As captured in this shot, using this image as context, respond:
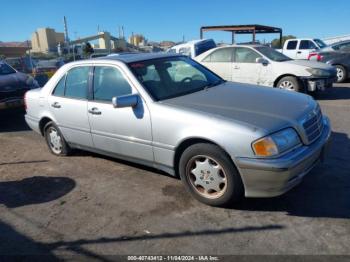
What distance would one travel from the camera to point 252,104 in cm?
393

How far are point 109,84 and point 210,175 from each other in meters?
1.84

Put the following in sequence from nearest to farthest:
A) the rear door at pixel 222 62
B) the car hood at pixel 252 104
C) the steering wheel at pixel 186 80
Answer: the car hood at pixel 252 104 < the steering wheel at pixel 186 80 < the rear door at pixel 222 62

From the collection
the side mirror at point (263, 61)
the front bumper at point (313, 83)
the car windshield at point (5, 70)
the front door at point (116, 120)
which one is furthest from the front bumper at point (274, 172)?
the car windshield at point (5, 70)

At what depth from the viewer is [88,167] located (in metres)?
5.29

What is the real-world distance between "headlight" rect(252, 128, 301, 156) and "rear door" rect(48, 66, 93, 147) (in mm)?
2501

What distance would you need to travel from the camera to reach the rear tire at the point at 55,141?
564cm

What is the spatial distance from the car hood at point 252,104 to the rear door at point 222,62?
5521mm

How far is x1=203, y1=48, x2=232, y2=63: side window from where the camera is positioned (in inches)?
402

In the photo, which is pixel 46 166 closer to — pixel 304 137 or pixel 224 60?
pixel 304 137

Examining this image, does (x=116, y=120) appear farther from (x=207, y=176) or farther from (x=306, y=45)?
(x=306, y=45)

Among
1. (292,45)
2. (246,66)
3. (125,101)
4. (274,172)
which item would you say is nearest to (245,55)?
(246,66)

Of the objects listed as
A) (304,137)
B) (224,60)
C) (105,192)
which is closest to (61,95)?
(105,192)

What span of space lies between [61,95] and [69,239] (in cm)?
256

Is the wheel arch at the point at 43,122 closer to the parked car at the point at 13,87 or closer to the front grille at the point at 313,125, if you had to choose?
the parked car at the point at 13,87
